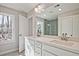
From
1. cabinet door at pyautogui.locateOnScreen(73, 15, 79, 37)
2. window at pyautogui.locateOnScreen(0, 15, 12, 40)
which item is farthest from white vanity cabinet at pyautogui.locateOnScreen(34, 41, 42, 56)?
cabinet door at pyautogui.locateOnScreen(73, 15, 79, 37)

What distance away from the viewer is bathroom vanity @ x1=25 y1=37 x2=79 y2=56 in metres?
1.15

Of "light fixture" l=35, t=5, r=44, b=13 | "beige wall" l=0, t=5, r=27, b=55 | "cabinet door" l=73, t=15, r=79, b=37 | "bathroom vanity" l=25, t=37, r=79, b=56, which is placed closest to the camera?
"bathroom vanity" l=25, t=37, r=79, b=56

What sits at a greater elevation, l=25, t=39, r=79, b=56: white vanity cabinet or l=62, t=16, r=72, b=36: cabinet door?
l=62, t=16, r=72, b=36: cabinet door

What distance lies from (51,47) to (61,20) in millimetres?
644

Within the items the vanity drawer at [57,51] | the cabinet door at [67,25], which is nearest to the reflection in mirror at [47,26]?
the cabinet door at [67,25]

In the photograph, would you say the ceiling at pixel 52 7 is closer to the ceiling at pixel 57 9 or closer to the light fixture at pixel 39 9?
the ceiling at pixel 57 9

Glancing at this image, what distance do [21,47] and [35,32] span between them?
0.49 metres

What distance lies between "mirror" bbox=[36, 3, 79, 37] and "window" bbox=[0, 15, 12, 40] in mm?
742

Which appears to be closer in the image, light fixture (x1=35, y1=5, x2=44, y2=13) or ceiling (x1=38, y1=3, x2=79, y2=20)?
ceiling (x1=38, y1=3, x2=79, y2=20)

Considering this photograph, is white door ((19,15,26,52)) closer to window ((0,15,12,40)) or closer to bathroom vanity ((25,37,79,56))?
bathroom vanity ((25,37,79,56))

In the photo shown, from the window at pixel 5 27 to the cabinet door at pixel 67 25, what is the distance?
1169 millimetres

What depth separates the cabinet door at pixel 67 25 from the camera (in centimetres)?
155

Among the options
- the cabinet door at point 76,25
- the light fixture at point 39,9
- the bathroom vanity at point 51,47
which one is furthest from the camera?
the light fixture at point 39,9

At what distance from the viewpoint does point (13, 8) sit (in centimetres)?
154
